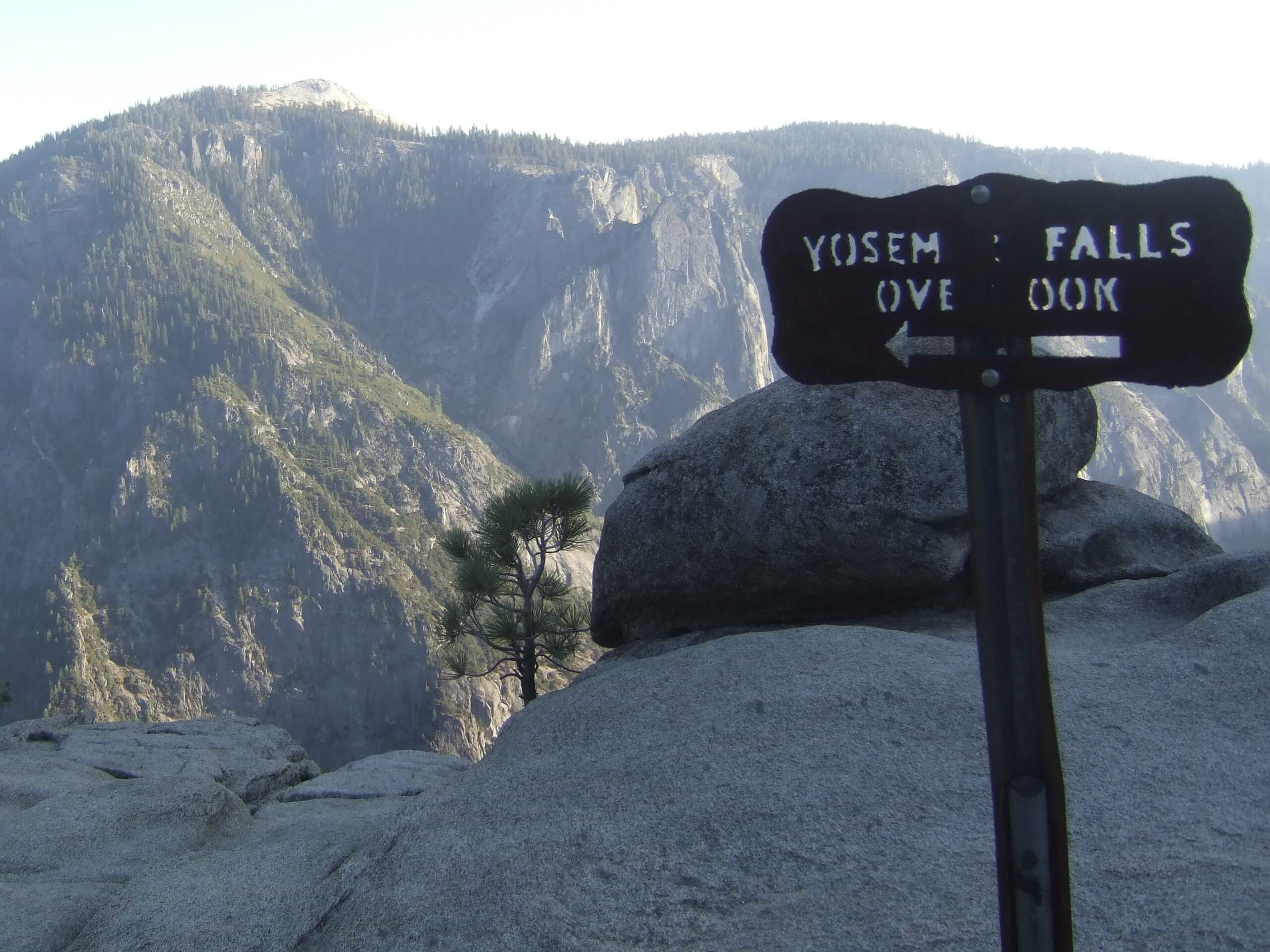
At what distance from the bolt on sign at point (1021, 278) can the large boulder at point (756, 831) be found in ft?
8.62

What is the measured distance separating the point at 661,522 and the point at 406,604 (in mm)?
113833

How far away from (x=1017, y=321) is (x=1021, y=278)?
4.7 inches

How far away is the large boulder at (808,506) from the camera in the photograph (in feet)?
30.4

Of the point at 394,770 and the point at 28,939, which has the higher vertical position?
the point at 28,939

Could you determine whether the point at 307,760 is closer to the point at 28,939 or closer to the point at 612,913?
the point at 28,939

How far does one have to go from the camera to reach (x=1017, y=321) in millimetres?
2689

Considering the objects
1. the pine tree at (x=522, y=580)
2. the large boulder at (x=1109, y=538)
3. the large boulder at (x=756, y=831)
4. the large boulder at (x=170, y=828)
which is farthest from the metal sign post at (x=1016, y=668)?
the pine tree at (x=522, y=580)

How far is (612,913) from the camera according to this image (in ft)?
15.6

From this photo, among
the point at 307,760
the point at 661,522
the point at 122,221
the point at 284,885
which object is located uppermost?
the point at 122,221

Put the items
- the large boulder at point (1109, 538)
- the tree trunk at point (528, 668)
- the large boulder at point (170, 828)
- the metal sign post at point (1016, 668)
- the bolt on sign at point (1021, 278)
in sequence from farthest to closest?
the tree trunk at point (528, 668) → the large boulder at point (1109, 538) → the large boulder at point (170, 828) → the metal sign post at point (1016, 668) → the bolt on sign at point (1021, 278)

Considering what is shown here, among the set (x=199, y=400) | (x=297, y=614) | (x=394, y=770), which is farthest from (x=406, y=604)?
(x=394, y=770)

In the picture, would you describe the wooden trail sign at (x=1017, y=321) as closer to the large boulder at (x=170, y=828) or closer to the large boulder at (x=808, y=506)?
the large boulder at (x=170, y=828)

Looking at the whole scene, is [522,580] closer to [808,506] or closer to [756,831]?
[808,506]

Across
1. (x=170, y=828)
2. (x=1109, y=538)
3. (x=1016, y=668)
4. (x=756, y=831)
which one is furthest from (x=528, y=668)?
(x=1016, y=668)
